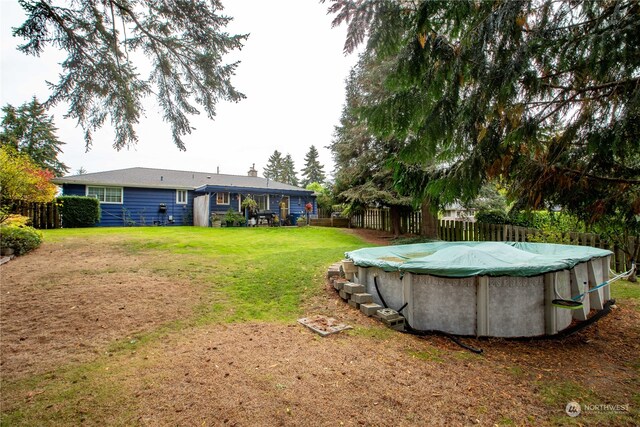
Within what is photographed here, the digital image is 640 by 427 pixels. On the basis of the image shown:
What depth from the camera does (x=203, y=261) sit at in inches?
273

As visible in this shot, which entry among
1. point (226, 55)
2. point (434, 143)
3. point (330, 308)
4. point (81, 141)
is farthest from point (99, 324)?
point (434, 143)

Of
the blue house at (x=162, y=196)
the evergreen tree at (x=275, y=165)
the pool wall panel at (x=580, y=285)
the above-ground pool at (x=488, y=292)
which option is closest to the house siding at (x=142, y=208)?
the blue house at (x=162, y=196)

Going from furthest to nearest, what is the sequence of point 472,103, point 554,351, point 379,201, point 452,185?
point 379,201, point 554,351, point 452,185, point 472,103

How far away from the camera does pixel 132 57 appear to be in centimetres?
432

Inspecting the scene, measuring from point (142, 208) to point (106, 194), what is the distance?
1848mm

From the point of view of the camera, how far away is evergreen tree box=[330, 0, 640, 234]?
2.35m

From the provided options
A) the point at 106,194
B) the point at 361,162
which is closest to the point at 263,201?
the point at 361,162

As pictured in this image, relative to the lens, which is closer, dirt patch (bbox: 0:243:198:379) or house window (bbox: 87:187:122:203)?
dirt patch (bbox: 0:243:198:379)

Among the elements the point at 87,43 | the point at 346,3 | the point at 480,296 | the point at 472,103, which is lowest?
the point at 480,296

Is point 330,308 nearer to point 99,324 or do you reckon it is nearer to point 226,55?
point 99,324

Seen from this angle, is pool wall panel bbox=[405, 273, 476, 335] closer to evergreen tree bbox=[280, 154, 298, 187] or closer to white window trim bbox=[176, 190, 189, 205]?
white window trim bbox=[176, 190, 189, 205]

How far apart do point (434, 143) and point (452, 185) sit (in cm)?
62

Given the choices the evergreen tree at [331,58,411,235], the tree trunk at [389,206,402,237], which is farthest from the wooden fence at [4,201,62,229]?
the tree trunk at [389,206,402,237]

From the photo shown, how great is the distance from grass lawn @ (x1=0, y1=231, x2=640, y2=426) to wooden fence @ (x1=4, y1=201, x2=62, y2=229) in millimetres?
9002
